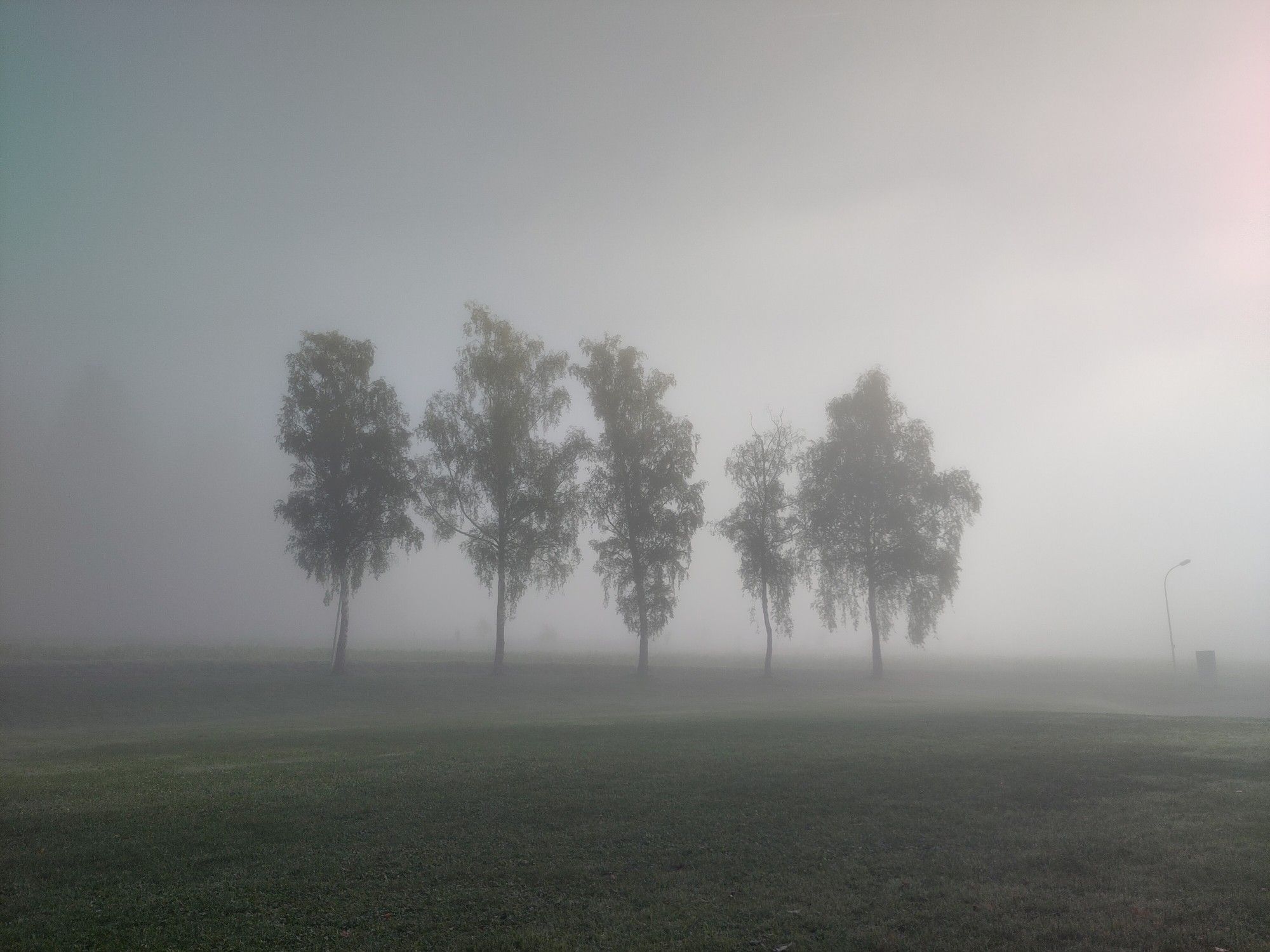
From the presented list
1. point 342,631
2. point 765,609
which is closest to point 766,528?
point 765,609

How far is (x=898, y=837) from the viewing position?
1160 centimetres

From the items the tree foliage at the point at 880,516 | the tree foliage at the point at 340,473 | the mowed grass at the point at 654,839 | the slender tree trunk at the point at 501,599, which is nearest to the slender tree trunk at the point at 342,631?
the tree foliage at the point at 340,473

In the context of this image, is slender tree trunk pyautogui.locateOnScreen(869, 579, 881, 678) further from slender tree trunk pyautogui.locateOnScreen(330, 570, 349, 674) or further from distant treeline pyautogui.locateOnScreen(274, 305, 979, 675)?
slender tree trunk pyautogui.locateOnScreen(330, 570, 349, 674)

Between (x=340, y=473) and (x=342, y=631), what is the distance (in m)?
9.47

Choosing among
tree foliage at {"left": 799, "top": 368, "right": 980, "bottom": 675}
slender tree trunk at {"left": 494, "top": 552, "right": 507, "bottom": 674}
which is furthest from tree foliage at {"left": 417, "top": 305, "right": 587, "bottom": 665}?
tree foliage at {"left": 799, "top": 368, "right": 980, "bottom": 675}

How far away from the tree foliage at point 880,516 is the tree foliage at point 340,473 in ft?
A: 94.6

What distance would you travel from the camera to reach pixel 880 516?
49406 millimetres

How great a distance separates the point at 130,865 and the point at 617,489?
3625cm

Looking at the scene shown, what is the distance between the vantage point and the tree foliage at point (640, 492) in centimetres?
4528

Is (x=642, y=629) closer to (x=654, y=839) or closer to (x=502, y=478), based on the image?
(x=502, y=478)

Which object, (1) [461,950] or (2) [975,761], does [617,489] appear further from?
(1) [461,950]

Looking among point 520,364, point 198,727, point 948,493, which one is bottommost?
point 198,727

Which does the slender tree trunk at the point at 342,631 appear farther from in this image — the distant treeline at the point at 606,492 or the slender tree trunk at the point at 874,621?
the slender tree trunk at the point at 874,621

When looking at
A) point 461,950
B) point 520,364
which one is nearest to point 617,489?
point 520,364
